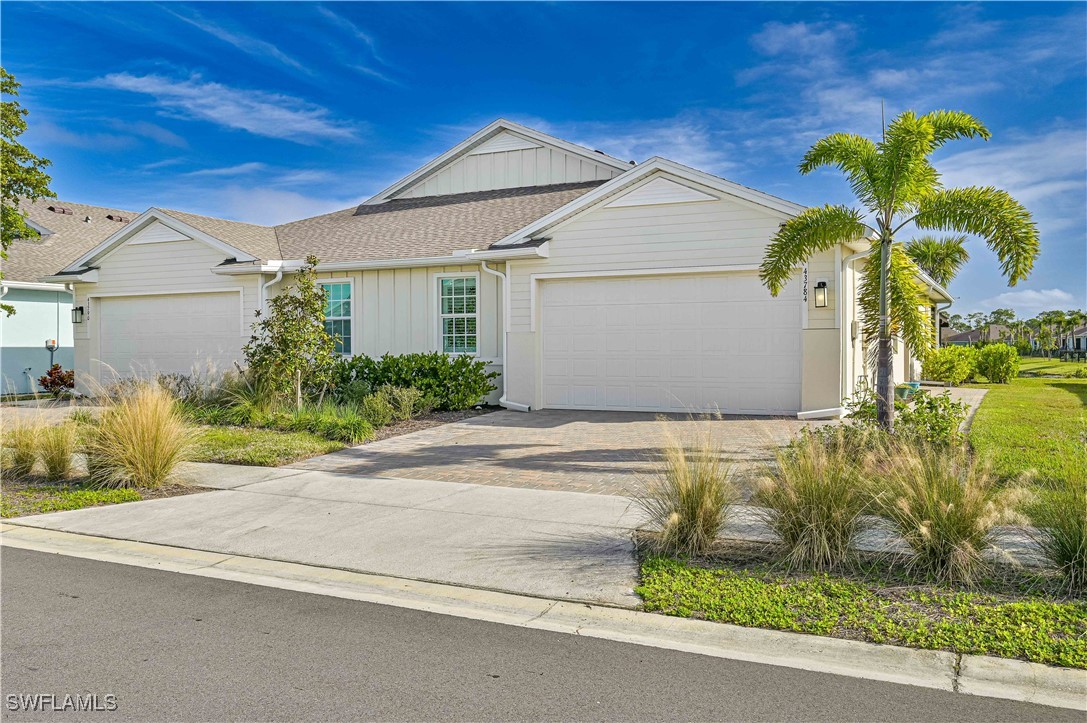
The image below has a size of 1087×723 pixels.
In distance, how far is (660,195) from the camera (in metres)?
14.9

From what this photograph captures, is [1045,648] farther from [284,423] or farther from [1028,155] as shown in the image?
[1028,155]

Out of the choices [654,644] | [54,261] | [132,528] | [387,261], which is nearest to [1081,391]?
[387,261]

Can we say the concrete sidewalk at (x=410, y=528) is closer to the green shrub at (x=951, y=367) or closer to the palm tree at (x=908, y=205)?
the palm tree at (x=908, y=205)

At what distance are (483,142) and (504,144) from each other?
68 centimetres

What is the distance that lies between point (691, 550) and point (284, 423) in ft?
29.6

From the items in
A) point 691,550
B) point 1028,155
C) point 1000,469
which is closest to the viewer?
point 691,550

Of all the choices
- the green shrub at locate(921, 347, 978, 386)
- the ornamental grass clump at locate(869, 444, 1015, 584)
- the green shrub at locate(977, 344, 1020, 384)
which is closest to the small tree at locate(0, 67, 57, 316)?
the ornamental grass clump at locate(869, 444, 1015, 584)

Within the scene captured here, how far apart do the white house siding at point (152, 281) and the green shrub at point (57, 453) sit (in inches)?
363

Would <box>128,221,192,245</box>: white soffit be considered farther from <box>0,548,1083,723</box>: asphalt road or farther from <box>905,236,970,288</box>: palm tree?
<box>905,236,970,288</box>: palm tree

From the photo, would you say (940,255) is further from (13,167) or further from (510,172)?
(13,167)

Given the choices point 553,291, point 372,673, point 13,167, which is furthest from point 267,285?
point 372,673

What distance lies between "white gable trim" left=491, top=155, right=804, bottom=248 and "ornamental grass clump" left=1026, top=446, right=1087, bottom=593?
901 cm

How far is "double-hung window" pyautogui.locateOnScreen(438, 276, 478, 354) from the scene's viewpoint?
1717 cm

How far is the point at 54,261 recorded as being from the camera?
24.2m
